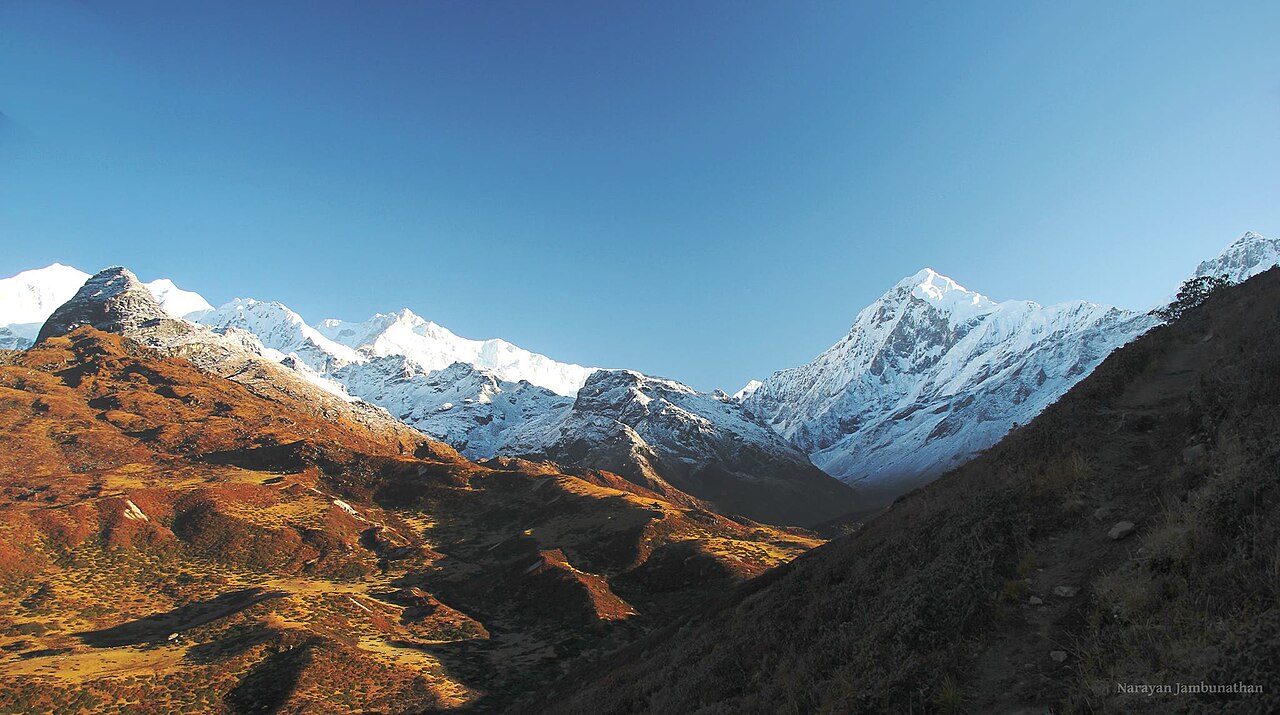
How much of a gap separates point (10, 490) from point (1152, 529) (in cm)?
15827

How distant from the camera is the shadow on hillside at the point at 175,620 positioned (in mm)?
56506

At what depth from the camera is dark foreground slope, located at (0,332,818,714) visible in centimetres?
4684

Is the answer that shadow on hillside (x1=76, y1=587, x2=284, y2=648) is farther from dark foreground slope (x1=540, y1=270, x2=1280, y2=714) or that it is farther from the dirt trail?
the dirt trail

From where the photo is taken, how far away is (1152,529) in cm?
1057

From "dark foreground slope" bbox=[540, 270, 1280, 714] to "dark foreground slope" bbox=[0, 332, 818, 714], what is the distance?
133 feet

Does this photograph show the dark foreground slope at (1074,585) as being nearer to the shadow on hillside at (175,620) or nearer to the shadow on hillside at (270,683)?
the shadow on hillside at (270,683)

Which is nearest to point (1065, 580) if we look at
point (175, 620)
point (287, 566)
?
point (175, 620)

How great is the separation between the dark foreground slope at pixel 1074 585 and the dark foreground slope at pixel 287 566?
40.6 metres

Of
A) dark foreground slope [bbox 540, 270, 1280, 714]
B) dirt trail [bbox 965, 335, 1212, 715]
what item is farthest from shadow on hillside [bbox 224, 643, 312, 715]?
dirt trail [bbox 965, 335, 1212, 715]

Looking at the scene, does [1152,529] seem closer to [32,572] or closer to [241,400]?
[32,572]

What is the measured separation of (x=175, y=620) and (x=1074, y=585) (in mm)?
85013

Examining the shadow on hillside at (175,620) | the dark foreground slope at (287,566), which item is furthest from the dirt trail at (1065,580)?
the shadow on hillside at (175,620)

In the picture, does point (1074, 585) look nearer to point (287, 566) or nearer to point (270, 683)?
point (270, 683)

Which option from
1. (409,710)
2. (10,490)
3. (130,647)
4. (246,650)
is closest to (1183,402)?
(409,710)
